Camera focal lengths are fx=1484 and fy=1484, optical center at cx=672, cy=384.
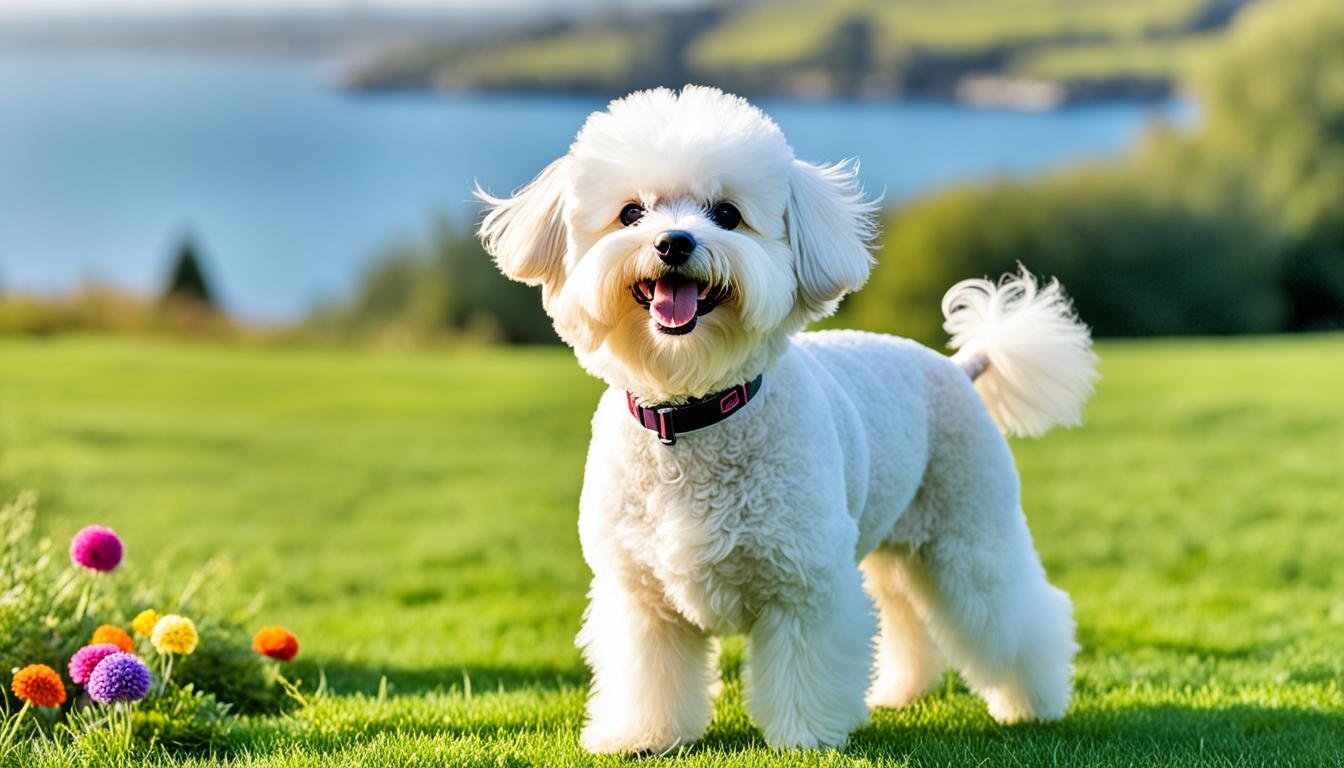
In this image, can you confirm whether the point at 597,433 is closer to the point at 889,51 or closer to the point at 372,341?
the point at 372,341

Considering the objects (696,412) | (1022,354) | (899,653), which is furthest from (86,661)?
(1022,354)

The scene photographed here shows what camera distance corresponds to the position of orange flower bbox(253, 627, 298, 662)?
516 cm

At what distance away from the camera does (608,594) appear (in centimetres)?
455

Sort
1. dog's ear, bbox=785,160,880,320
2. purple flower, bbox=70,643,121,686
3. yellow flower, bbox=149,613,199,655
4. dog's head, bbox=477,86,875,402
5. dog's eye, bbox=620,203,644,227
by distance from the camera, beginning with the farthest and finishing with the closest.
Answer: yellow flower, bbox=149,613,199,655 → purple flower, bbox=70,643,121,686 → dog's ear, bbox=785,160,880,320 → dog's eye, bbox=620,203,644,227 → dog's head, bbox=477,86,875,402

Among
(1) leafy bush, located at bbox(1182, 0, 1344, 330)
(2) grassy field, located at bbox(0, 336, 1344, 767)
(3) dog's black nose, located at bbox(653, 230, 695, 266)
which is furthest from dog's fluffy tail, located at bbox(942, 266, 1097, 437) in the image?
(1) leafy bush, located at bbox(1182, 0, 1344, 330)

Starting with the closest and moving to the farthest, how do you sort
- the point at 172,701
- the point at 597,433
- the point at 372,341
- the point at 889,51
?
the point at 597,433
the point at 172,701
the point at 372,341
the point at 889,51

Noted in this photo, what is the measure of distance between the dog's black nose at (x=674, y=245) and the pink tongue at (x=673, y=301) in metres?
0.11

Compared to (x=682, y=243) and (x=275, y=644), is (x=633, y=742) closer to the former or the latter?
(x=275, y=644)

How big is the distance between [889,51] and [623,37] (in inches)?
363

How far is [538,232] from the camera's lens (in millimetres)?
4141

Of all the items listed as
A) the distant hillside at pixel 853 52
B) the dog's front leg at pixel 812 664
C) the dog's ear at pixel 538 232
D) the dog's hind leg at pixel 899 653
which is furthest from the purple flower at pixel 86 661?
the distant hillside at pixel 853 52

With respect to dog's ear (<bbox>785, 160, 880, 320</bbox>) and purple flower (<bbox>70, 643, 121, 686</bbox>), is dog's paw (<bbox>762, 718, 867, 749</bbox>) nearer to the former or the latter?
dog's ear (<bbox>785, 160, 880, 320</bbox>)

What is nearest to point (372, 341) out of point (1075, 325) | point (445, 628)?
point (445, 628)

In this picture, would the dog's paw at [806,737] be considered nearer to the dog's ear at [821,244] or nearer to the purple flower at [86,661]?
the dog's ear at [821,244]
